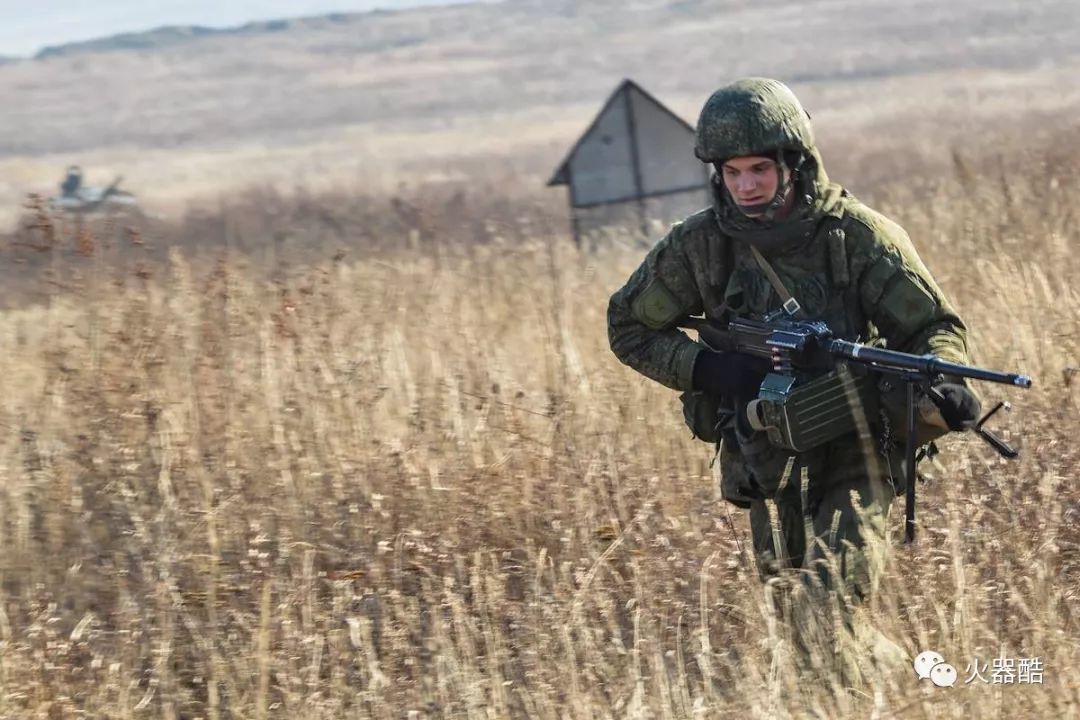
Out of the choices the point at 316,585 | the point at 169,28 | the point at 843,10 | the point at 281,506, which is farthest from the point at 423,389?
the point at 169,28

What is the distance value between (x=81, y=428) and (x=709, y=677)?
10.4 feet

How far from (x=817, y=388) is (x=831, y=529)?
0.40 meters

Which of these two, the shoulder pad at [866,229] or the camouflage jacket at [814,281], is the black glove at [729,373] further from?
the shoulder pad at [866,229]

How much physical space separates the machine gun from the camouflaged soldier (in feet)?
0.27

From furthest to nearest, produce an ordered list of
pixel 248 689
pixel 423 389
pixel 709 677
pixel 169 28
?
pixel 169 28 → pixel 423 389 → pixel 248 689 → pixel 709 677

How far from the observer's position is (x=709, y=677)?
12.7 feet

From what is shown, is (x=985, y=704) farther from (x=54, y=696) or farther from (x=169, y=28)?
(x=169, y=28)

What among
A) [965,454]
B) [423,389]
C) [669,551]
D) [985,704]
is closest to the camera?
[985,704]

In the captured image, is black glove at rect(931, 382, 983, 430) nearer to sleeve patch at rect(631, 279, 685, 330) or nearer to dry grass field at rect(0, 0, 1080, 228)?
sleeve patch at rect(631, 279, 685, 330)

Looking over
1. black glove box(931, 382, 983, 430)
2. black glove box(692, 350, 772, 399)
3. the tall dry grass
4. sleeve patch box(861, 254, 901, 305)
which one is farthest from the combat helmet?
the tall dry grass

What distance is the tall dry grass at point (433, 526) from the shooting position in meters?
4.16

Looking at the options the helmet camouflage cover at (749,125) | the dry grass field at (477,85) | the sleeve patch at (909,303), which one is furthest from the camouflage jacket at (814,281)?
the dry grass field at (477,85)

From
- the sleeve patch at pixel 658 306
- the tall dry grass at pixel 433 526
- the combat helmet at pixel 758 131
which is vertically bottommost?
the tall dry grass at pixel 433 526

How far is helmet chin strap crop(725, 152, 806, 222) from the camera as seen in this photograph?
4.02 metres
